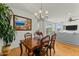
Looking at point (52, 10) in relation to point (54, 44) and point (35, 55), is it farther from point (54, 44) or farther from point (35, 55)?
point (35, 55)

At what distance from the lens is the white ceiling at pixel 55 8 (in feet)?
9.33

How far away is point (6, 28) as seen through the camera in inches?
110

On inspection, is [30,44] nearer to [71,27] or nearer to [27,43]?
[27,43]

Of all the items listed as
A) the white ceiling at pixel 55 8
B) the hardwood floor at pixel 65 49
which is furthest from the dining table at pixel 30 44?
the white ceiling at pixel 55 8

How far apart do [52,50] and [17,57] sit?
2.32ft

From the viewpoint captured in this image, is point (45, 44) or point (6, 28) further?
point (45, 44)

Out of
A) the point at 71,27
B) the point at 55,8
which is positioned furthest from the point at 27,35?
the point at 71,27

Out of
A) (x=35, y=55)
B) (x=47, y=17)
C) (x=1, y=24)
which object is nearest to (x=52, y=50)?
(x=35, y=55)

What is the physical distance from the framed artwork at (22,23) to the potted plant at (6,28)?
100mm

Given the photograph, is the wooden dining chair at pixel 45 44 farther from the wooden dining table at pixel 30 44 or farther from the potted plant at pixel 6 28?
the potted plant at pixel 6 28

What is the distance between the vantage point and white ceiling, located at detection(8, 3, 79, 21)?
2.84 metres

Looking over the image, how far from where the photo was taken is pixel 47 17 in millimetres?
2869

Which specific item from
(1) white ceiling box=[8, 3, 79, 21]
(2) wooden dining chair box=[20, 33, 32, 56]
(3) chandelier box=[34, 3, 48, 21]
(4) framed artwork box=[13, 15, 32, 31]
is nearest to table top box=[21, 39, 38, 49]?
(2) wooden dining chair box=[20, 33, 32, 56]

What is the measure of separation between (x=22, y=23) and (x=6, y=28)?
32 centimetres
